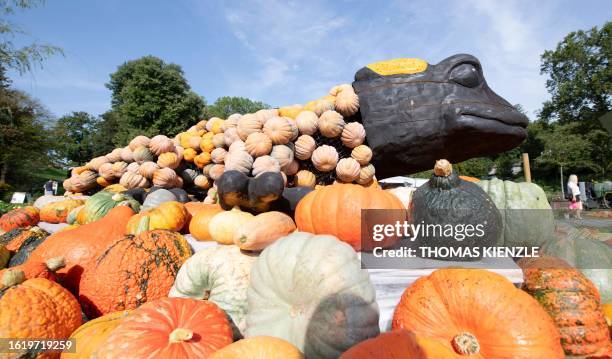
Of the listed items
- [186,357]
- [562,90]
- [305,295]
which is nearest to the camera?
[186,357]

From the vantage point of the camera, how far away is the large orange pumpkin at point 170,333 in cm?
121

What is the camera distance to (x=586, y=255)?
2.14 m

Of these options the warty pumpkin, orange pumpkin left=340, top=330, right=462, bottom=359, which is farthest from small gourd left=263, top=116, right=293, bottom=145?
orange pumpkin left=340, top=330, right=462, bottom=359

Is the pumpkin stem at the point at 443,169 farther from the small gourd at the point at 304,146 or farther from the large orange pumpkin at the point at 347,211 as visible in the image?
the small gourd at the point at 304,146

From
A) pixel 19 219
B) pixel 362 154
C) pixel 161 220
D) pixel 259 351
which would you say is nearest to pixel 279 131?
pixel 362 154

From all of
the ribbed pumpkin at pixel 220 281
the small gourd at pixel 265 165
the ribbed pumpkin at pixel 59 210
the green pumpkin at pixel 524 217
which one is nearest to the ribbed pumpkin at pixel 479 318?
the ribbed pumpkin at pixel 220 281

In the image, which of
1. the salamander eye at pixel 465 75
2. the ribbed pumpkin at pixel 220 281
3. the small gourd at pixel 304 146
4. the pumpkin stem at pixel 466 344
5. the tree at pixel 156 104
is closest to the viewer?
the pumpkin stem at pixel 466 344

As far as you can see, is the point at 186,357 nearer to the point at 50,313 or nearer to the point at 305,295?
the point at 305,295

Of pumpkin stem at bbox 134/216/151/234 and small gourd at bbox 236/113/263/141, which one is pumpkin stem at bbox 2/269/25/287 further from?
small gourd at bbox 236/113/263/141

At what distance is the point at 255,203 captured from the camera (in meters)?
2.50

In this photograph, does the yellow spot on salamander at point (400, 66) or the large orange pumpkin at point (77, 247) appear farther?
→ the yellow spot on salamander at point (400, 66)

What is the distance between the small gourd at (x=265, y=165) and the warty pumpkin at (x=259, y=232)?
1.18 m

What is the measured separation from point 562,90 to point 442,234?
3538 cm

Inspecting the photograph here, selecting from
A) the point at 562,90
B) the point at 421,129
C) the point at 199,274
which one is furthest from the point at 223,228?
the point at 562,90
